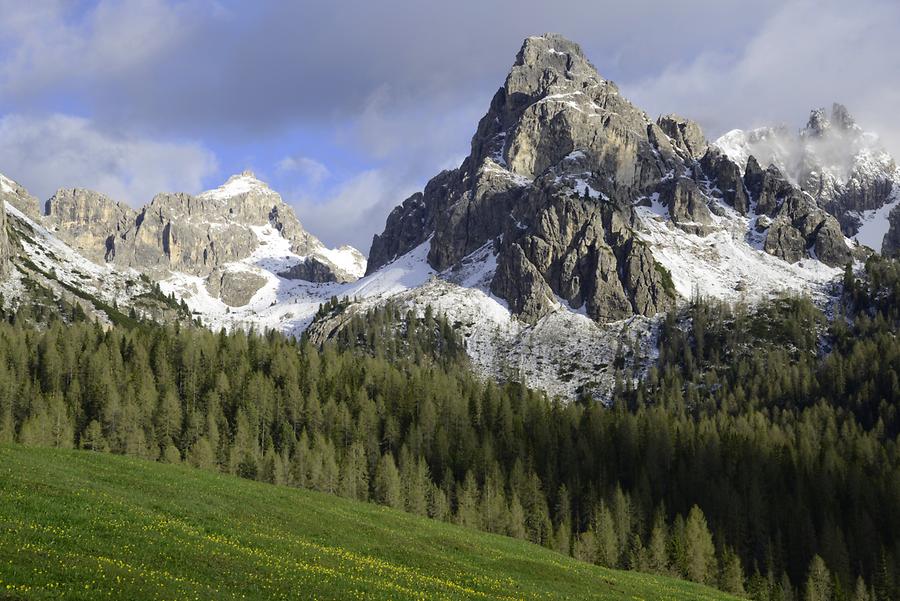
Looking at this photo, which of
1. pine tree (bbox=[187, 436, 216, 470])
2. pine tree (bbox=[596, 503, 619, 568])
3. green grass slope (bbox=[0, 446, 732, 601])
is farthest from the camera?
pine tree (bbox=[187, 436, 216, 470])

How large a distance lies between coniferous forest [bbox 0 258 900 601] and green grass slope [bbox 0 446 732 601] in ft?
160

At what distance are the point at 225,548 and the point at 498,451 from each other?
398 ft

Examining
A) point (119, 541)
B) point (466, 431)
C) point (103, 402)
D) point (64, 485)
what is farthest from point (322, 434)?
point (119, 541)

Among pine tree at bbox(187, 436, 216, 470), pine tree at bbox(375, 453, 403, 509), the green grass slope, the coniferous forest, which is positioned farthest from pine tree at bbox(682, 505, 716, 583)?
pine tree at bbox(187, 436, 216, 470)

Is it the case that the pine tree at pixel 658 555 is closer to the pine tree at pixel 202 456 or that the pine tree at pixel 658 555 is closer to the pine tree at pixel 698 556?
the pine tree at pixel 698 556

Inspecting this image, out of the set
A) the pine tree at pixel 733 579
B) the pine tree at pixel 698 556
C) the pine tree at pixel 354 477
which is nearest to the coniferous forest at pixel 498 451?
the pine tree at pixel 733 579

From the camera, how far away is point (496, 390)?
609 feet

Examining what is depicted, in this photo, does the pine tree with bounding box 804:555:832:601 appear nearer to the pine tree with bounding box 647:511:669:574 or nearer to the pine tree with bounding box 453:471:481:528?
the pine tree with bounding box 647:511:669:574

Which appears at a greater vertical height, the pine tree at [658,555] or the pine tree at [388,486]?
the pine tree at [388,486]

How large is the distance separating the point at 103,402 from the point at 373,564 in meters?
114

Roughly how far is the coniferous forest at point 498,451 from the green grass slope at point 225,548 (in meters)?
48.7

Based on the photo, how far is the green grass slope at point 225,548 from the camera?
1189 inches

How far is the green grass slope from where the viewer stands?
30203 millimetres

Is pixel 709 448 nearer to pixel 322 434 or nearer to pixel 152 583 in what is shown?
pixel 322 434
